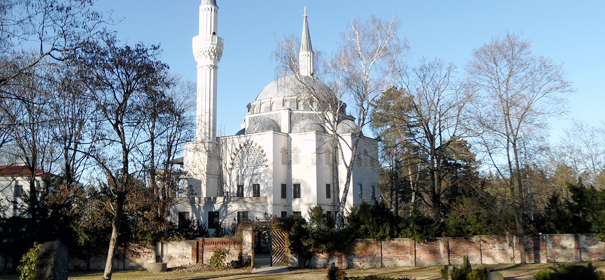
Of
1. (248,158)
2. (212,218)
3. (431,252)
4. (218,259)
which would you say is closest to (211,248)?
(218,259)

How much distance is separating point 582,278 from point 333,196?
2409 centimetres

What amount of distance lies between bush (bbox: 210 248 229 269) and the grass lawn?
1.43 feet

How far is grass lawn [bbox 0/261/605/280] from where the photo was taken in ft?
52.6

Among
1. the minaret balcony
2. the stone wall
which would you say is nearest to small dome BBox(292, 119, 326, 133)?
the minaret balcony

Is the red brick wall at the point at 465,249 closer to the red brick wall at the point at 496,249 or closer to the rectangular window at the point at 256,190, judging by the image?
the red brick wall at the point at 496,249

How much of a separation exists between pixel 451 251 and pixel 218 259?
8.61m

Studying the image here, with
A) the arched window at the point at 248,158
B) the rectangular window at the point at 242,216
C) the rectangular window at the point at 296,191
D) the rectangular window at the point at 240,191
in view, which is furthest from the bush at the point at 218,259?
the rectangular window at the point at 240,191

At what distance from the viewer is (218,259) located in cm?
1852

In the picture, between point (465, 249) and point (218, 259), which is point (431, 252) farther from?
point (218, 259)

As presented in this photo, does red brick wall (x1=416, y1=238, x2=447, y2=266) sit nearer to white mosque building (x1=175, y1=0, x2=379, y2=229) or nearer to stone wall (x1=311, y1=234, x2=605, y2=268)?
stone wall (x1=311, y1=234, x2=605, y2=268)

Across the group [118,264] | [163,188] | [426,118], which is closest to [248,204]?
[163,188]

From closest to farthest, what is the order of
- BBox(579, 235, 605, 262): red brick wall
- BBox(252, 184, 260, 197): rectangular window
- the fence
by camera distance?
BBox(579, 235, 605, 262): red brick wall → the fence → BBox(252, 184, 260, 197): rectangular window

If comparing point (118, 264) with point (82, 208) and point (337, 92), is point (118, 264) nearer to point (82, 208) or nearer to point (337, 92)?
point (82, 208)

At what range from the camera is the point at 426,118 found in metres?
21.2
